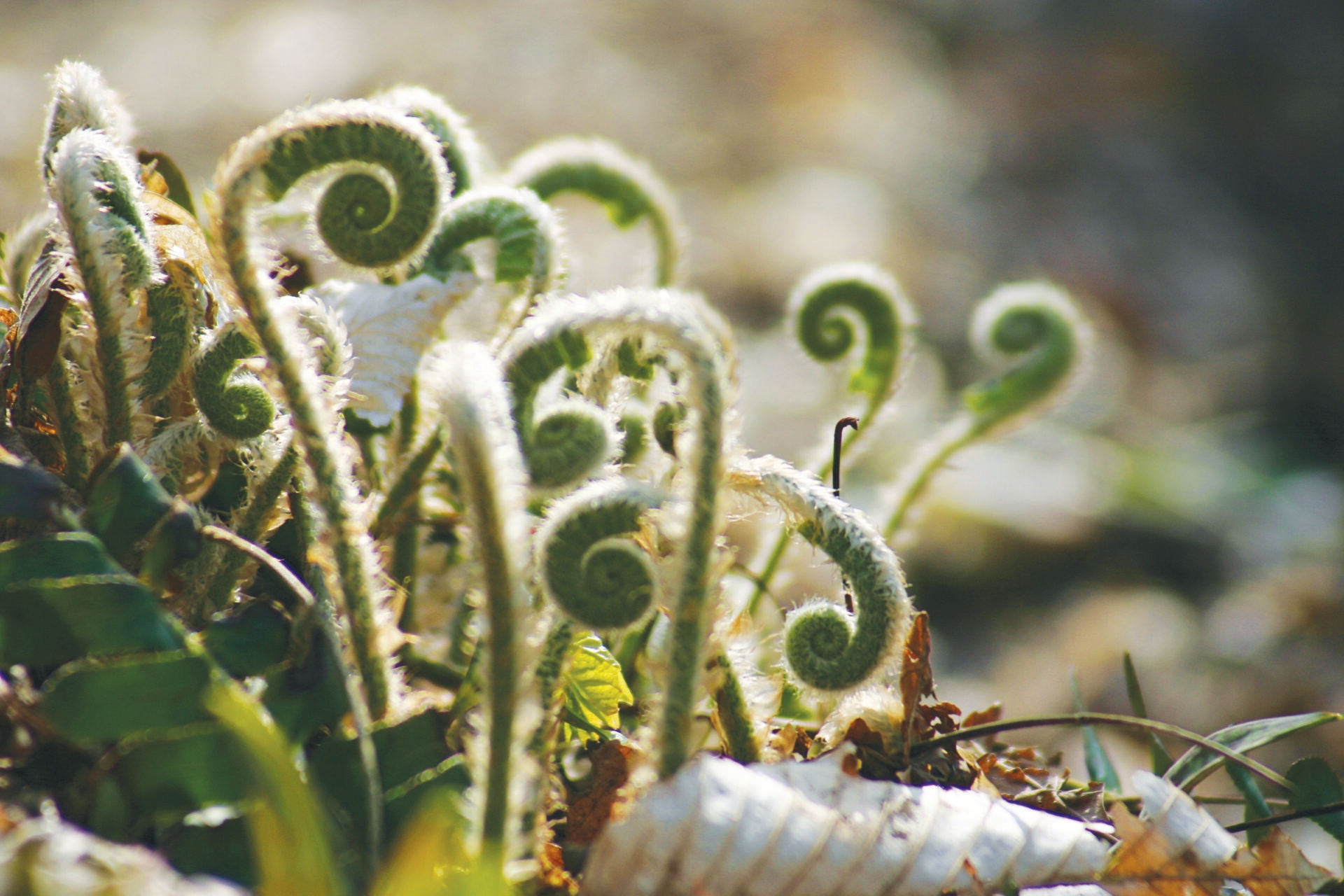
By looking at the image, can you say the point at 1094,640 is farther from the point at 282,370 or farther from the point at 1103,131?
the point at 1103,131

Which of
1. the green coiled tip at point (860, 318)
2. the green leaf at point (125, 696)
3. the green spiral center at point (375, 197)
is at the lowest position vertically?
the green leaf at point (125, 696)

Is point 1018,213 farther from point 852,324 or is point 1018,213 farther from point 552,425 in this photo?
point 552,425

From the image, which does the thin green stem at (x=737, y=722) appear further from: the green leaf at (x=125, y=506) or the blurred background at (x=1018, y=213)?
the blurred background at (x=1018, y=213)

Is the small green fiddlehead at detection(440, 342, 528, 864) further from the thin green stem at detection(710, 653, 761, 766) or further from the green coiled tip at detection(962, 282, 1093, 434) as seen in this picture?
the green coiled tip at detection(962, 282, 1093, 434)

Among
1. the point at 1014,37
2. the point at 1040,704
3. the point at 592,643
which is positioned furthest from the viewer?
the point at 1014,37

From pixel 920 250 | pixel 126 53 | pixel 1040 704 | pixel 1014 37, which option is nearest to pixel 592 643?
pixel 1040 704

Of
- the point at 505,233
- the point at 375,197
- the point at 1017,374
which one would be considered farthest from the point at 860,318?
the point at 375,197

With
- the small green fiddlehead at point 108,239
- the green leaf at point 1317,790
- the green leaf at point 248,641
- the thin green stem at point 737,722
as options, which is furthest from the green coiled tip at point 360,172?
the green leaf at point 1317,790
